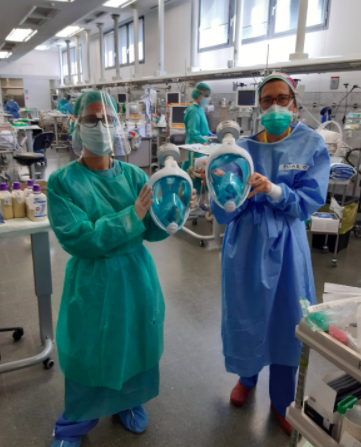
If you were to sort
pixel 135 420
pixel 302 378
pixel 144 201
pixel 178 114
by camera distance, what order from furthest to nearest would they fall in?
pixel 178 114 < pixel 135 420 < pixel 144 201 < pixel 302 378

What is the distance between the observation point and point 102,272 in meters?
1.24

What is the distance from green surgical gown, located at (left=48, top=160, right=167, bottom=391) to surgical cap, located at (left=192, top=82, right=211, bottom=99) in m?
3.66

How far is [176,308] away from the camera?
99.1 inches

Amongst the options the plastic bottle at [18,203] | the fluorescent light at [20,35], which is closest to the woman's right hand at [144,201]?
the plastic bottle at [18,203]

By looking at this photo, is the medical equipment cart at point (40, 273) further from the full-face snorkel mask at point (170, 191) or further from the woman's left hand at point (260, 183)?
the woman's left hand at point (260, 183)

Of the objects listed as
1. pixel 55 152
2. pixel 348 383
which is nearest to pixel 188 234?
pixel 348 383

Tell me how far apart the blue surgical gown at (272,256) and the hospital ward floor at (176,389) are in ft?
A: 1.05

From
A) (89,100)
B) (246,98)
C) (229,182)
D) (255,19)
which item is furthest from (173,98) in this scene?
(229,182)

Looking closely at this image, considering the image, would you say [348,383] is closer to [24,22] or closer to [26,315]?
[26,315]

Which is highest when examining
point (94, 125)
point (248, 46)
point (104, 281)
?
point (248, 46)

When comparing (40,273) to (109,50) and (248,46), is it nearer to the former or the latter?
(248,46)

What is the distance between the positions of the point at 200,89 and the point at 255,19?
7.17ft

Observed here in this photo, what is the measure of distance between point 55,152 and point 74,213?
9292 mm

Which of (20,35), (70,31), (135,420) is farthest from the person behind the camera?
(70,31)
